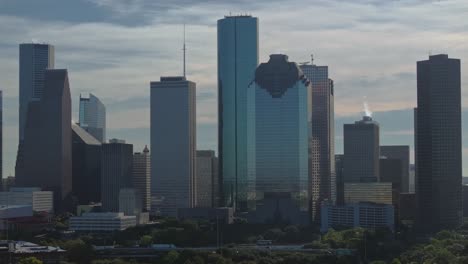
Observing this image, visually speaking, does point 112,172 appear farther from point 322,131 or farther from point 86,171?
point 322,131

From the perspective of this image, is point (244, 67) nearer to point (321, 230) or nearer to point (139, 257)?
point (321, 230)

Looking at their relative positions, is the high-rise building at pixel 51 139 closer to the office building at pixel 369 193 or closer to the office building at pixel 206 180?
the office building at pixel 206 180

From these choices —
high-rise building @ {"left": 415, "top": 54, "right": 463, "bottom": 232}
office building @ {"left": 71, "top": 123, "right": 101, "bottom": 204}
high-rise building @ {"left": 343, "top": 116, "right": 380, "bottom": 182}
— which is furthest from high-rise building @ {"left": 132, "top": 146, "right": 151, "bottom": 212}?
high-rise building @ {"left": 415, "top": 54, "right": 463, "bottom": 232}

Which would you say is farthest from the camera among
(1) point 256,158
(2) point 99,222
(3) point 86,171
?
(3) point 86,171

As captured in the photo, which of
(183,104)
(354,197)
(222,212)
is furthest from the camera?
(183,104)

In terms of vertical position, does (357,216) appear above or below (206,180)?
below

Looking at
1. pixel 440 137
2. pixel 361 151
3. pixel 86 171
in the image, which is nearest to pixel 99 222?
pixel 86 171

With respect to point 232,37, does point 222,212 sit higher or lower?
lower

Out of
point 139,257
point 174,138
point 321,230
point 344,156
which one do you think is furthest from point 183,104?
point 139,257
